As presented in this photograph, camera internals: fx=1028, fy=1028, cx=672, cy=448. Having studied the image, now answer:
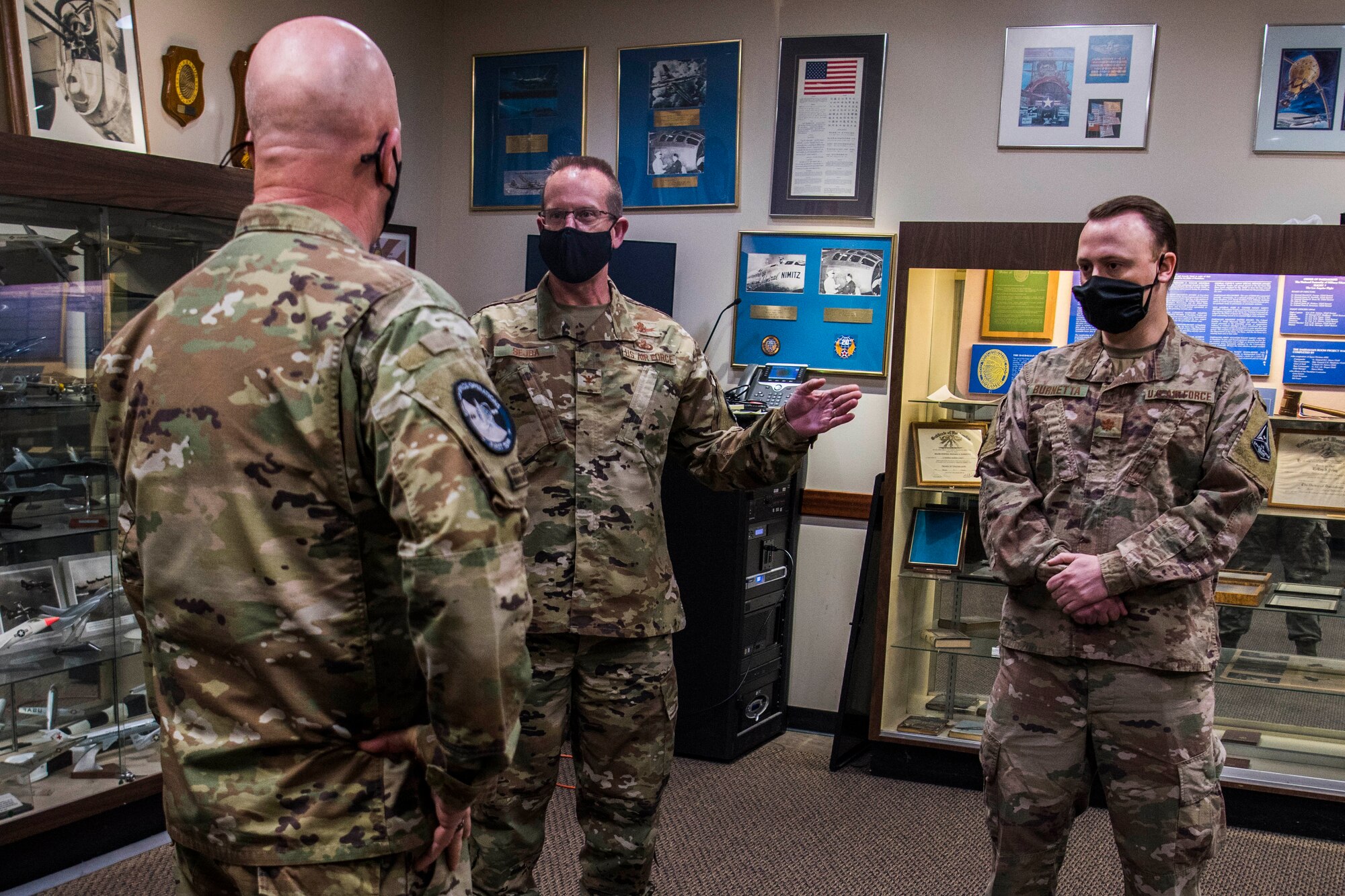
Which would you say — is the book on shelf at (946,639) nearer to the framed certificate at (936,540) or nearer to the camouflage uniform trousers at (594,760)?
the framed certificate at (936,540)

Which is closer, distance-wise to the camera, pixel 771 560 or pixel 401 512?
pixel 401 512

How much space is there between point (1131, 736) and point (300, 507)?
1579 millimetres

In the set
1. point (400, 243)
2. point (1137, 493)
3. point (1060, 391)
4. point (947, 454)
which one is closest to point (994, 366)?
point (947, 454)

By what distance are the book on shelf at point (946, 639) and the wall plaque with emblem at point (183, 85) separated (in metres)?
2.86

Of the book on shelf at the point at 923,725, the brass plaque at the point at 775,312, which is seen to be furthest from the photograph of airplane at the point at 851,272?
the book on shelf at the point at 923,725

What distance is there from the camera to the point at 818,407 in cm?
195

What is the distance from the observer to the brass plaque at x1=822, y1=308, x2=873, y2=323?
3.73m

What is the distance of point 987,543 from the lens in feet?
7.04

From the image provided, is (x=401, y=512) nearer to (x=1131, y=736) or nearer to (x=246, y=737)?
(x=246, y=737)

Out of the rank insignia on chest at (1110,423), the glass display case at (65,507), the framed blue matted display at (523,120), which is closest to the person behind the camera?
the rank insignia on chest at (1110,423)

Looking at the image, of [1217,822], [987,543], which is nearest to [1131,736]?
[1217,822]

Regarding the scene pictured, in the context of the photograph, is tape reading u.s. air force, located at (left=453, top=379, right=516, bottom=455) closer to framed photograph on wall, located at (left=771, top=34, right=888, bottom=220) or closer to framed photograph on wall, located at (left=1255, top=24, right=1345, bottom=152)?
framed photograph on wall, located at (left=771, top=34, right=888, bottom=220)

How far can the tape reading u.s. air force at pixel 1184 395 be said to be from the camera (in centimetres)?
195

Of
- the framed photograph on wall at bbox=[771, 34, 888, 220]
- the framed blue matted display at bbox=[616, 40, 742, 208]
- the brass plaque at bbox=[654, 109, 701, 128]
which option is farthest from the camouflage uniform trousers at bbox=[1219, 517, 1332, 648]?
the brass plaque at bbox=[654, 109, 701, 128]
